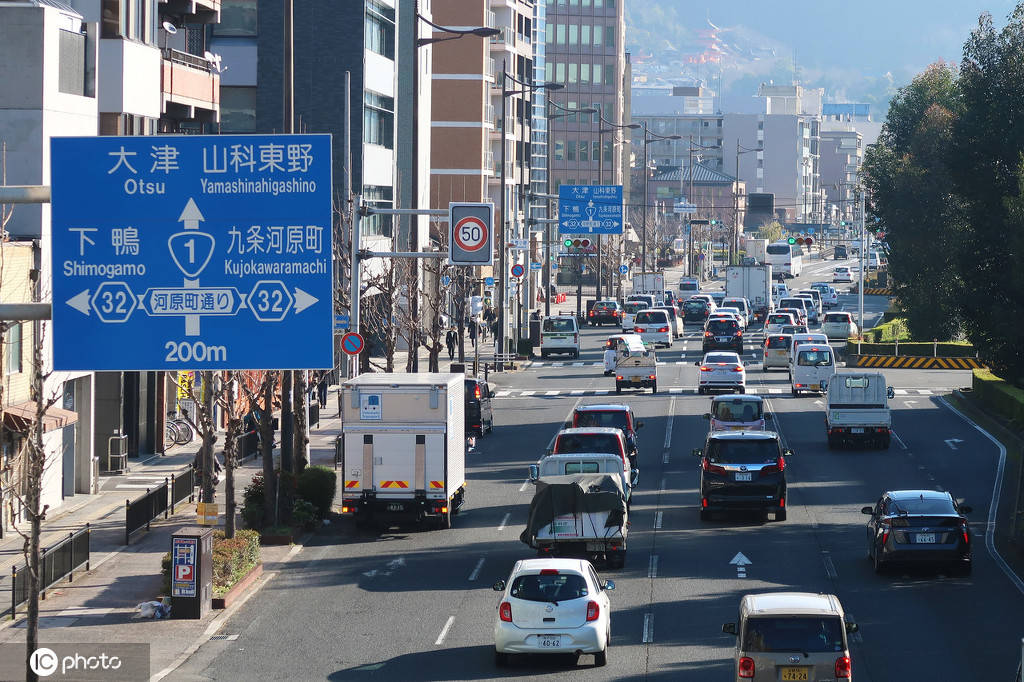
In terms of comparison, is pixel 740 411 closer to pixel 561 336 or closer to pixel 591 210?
pixel 561 336

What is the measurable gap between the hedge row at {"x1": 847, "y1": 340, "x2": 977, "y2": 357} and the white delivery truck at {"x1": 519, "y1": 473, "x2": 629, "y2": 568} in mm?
49436

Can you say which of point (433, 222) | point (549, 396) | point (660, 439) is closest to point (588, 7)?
point (433, 222)

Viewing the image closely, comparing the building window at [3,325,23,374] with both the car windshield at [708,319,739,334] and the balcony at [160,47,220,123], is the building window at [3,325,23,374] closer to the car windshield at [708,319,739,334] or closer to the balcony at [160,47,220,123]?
the balcony at [160,47,220,123]

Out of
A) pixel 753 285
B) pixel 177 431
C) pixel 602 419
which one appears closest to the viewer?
pixel 602 419

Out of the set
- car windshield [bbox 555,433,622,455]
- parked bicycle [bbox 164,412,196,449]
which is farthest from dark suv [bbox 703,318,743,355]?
car windshield [bbox 555,433,622,455]

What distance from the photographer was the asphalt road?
20500 mm

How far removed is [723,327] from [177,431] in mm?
37489

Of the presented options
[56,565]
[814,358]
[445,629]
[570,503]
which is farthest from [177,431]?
[814,358]

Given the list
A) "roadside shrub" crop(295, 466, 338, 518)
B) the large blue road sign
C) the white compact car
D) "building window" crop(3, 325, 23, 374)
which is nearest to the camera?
the large blue road sign

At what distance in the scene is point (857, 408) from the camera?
142ft

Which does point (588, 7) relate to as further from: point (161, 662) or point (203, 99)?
point (161, 662)

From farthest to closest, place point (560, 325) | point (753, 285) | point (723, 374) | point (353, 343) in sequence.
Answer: point (753, 285) < point (560, 325) < point (723, 374) < point (353, 343)

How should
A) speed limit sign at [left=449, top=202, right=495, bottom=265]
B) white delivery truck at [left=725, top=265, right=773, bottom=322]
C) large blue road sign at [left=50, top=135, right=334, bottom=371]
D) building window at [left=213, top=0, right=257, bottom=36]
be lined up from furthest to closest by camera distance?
white delivery truck at [left=725, top=265, right=773, bottom=322], building window at [left=213, top=0, right=257, bottom=36], speed limit sign at [left=449, top=202, right=495, bottom=265], large blue road sign at [left=50, top=135, right=334, bottom=371]

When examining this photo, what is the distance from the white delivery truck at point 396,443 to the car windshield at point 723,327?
147 ft
